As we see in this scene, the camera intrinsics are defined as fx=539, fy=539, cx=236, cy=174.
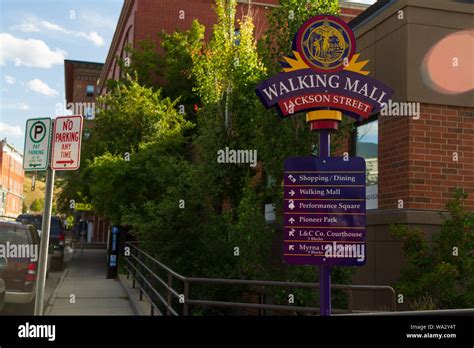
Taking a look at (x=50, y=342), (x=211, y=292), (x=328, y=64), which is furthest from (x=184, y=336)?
(x=211, y=292)

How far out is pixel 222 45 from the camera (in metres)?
12.1

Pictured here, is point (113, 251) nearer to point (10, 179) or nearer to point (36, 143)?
point (36, 143)

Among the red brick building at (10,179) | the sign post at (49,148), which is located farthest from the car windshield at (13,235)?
the red brick building at (10,179)

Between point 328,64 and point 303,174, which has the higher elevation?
point 328,64

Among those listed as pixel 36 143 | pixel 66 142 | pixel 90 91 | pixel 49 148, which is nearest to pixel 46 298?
pixel 36 143

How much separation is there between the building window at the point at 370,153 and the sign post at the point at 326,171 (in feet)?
11.6

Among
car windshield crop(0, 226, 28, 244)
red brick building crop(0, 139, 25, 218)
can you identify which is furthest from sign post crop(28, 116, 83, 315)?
red brick building crop(0, 139, 25, 218)

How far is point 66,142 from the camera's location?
20.8 ft

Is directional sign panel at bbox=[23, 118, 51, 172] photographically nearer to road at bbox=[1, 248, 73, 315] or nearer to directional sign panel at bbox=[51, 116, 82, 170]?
directional sign panel at bbox=[51, 116, 82, 170]

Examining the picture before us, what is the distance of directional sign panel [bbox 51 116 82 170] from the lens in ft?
20.5

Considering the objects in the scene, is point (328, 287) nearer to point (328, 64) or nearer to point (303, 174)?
point (303, 174)

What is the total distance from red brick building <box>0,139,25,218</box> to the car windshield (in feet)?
204

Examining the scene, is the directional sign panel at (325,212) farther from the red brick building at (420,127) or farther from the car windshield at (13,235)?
the car windshield at (13,235)

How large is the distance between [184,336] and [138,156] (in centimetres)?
1359
